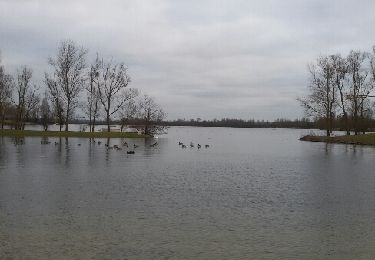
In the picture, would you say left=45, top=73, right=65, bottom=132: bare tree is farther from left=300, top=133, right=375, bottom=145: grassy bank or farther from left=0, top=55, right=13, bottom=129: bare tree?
left=300, top=133, right=375, bottom=145: grassy bank

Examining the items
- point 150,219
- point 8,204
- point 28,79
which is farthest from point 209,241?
point 28,79

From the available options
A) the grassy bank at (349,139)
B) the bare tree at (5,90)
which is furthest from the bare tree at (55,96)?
the grassy bank at (349,139)

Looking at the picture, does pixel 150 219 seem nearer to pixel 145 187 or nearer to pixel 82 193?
pixel 82 193

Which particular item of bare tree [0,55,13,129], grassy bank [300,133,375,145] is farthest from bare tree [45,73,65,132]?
grassy bank [300,133,375,145]

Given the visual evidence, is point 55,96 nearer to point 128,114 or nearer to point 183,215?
point 128,114

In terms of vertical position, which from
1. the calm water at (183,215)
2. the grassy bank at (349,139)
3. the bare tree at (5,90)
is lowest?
the calm water at (183,215)

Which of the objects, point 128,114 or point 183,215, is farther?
point 128,114

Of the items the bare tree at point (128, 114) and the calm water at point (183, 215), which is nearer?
the calm water at point (183, 215)

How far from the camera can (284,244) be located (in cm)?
941

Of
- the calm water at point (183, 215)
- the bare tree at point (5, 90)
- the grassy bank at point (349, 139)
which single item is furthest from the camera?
the bare tree at point (5, 90)

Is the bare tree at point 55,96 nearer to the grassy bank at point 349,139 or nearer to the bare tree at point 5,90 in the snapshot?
the bare tree at point 5,90

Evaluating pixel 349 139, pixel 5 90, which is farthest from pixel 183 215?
pixel 5 90

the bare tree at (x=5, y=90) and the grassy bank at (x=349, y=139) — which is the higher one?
the bare tree at (x=5, y=90)

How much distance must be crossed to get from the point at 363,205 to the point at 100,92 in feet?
190
